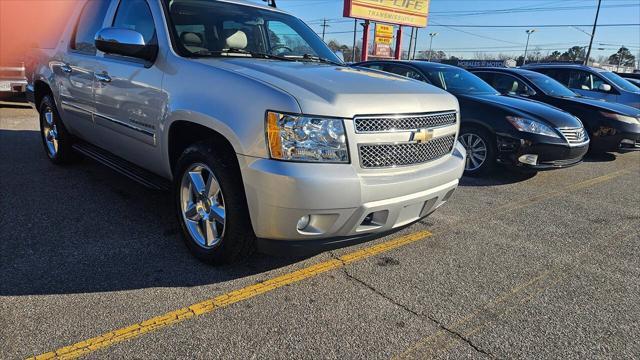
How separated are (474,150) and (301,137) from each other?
4.30 metres

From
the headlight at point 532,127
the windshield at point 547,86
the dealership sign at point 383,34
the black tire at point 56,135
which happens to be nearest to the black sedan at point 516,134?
the headlight at point 532,127

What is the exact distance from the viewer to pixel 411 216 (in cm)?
294

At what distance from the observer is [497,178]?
6.16 metres

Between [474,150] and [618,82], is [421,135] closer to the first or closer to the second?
[474,150]

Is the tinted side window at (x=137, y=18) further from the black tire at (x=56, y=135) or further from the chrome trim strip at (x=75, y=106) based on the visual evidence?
the black tire at (x=56, y=135)

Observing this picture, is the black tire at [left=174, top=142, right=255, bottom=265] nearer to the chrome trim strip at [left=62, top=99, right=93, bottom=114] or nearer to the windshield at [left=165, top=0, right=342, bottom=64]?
the windshield at [left=165, top=0, right=342, bottom=64]

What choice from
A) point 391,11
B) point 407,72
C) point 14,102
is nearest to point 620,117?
point 407,72

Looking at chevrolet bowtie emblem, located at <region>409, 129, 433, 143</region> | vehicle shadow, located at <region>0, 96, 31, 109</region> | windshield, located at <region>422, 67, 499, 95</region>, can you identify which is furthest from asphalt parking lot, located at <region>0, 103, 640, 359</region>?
vehicle shadow, located at <region>0, 96, 31, 109</region>

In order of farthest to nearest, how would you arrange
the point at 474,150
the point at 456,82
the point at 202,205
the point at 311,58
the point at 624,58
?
1. the point at 624,58
2. the point at 456,82
3. the point at 474,150
4. the point at 311,58
5. the point at 202,205

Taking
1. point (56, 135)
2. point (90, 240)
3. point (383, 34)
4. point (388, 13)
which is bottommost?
point (90, 240)

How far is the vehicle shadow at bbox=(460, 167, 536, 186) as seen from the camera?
5843mm

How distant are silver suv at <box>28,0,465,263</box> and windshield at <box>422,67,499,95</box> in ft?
9.93

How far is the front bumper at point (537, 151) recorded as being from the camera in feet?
18.5

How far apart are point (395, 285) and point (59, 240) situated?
8.26 ft
